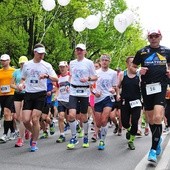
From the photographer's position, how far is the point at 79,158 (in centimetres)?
736

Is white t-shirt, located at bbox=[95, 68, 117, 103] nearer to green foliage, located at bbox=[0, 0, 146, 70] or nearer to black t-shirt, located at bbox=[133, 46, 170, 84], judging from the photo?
black t-shirt, located at bbox=[133, 46, 170, 84]

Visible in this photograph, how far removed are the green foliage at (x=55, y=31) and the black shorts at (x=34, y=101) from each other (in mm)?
17268

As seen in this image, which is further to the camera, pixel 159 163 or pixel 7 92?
pixel 7 92

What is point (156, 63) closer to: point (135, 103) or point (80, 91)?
point (135, 103)

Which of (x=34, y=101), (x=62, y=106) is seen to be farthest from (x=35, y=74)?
(x=62, y=106)

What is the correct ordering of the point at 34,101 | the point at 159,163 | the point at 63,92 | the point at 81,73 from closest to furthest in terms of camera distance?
1. the point at 159,163
2. the point at 34,101
3. the point at 81,73
4. the point at 63,92

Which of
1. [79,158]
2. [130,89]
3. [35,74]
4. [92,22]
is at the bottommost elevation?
[79,158]

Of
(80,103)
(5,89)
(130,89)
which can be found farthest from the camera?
(5,89)

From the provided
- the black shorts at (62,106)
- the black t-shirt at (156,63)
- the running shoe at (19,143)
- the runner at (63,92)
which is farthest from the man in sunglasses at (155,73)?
the black shorts at (62,106)

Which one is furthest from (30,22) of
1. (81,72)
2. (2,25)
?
(81,72)

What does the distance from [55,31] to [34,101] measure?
24553 millimetres

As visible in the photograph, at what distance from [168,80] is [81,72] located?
2.08 m

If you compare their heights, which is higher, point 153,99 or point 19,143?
point 153,99

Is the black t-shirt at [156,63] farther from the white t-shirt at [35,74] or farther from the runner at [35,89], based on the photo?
the white t-shirt at [35,74]
